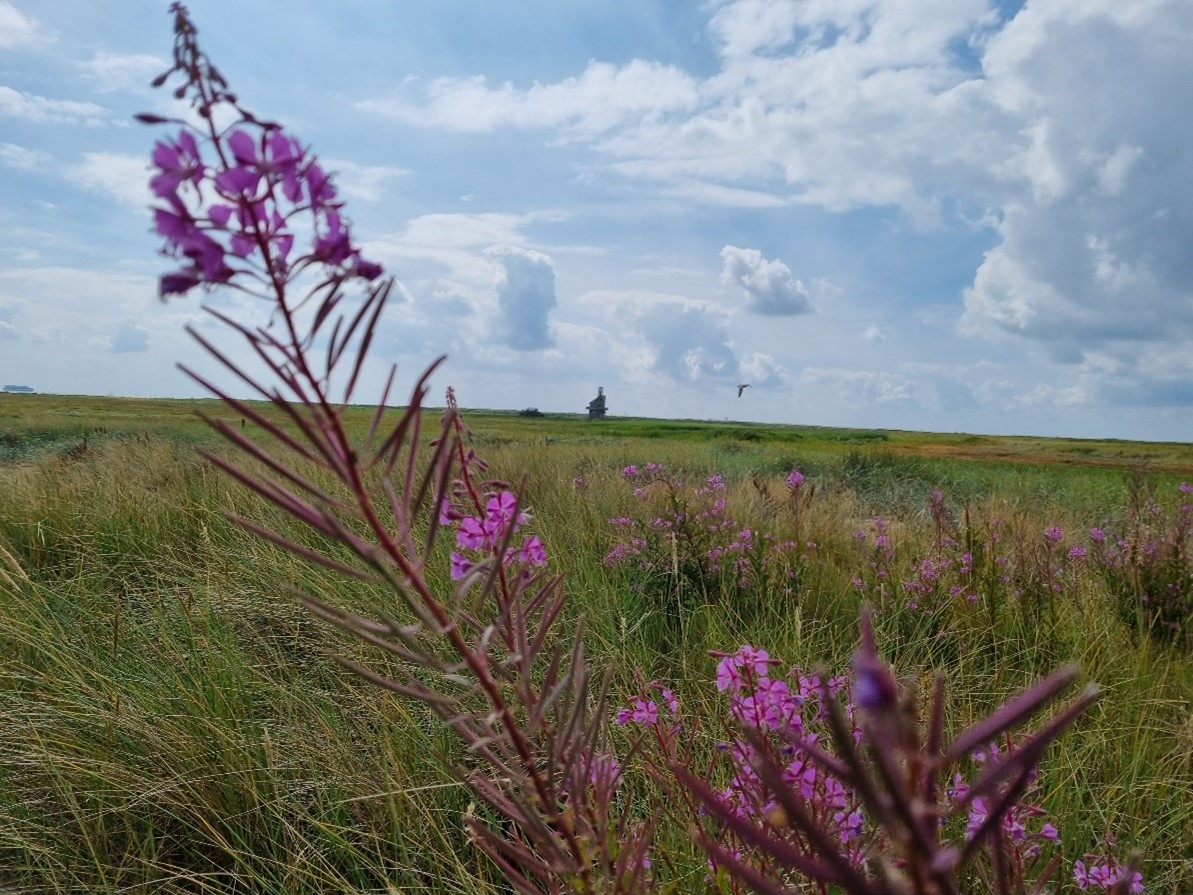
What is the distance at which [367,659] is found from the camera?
12.0ft

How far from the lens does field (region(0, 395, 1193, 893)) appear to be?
258cm

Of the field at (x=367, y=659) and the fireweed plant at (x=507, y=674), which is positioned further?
the field at (x=367, y=659)

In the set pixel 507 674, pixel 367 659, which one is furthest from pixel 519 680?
pixel 367 659

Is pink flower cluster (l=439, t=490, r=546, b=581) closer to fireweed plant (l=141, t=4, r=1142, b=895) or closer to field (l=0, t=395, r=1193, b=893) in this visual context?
fireweed plant (l=141, t=4, r=1142, b=895)

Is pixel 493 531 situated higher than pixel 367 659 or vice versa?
pixel 493 531

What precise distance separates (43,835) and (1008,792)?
3.38 meters

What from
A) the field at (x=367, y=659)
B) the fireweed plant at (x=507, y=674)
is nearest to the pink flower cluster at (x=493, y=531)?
the fireweed plant at (x=507, y=674)

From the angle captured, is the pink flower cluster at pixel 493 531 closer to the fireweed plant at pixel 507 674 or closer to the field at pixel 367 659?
the fireweed plant at pixel 507 674

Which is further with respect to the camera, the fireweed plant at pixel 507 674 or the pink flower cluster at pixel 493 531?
the pink flower cluster at pixel 493 531

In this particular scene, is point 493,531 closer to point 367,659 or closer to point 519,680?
point 519,680

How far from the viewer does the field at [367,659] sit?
2580 mm

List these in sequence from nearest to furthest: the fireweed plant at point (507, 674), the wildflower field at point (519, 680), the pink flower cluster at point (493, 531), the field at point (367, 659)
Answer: the fireweed plant at point (507, 674)
the wildflower field at point (519, 680)
the pink flower cluster at point (493, 531)
the field at point (367, 659)

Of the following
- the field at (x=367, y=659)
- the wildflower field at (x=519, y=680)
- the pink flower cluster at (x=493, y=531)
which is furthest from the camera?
the field at (x=367, y=659)

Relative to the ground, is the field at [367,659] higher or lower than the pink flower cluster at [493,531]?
lower
